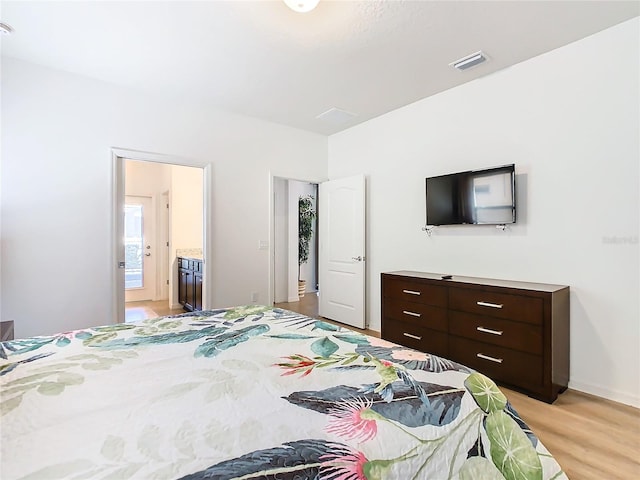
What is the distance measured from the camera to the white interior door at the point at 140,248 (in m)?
6.20

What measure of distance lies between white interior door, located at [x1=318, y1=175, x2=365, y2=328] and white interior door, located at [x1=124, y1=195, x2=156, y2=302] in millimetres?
3527

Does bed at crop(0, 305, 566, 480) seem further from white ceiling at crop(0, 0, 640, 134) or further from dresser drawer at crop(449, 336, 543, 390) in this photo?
white ceiling at crop(0, 0, 640, 134)

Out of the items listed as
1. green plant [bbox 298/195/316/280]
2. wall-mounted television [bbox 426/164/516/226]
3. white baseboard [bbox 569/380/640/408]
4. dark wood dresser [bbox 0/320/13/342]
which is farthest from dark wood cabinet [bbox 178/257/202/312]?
white baseboard [bbox 569/380/640/408]

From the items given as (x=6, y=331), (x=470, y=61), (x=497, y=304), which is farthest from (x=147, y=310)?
(x=470, y=61)

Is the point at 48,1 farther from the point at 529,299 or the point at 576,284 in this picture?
the point at 576,284

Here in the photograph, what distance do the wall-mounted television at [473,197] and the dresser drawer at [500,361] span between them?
1.11 metres

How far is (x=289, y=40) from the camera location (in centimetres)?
255

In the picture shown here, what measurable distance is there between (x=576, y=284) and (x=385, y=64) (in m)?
2.42

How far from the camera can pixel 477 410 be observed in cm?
106

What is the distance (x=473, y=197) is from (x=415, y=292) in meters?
1.07

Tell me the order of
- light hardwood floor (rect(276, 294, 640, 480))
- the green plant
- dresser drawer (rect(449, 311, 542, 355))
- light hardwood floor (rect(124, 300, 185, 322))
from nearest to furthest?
light hardwood floor (rect(276, 294, 640, 480)) → dresser drawer (rect(449, 311, 542, 355)) → light hardwood floor (rect(124, 300, 185, 322)) → the green plant

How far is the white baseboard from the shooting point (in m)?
2.37

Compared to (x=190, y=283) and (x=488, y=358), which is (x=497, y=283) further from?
(x=190, y=283)

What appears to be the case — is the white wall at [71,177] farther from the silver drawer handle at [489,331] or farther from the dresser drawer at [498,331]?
the silver drawer handle at [489,331]
